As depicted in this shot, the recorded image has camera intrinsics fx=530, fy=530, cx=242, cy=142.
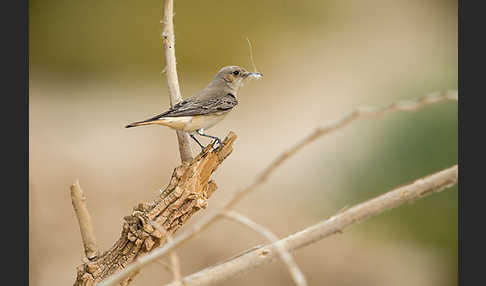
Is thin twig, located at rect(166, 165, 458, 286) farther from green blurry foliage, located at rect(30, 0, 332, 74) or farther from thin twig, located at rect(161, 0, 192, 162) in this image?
green blurry foliage, located at rect(30, 0, 332, 74)

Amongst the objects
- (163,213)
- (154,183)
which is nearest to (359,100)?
(154,183)

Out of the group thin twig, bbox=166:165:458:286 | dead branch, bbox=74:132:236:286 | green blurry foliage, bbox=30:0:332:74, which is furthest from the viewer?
green blurry foliage, bbox=30:0:332:74

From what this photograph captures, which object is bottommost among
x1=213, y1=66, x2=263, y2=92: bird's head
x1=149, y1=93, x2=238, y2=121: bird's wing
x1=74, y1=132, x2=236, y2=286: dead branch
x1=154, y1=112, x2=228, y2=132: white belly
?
x1=74, y1=132, x2=236, y2=286: dead branch

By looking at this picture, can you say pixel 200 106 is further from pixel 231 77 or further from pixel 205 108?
pixel 231 77

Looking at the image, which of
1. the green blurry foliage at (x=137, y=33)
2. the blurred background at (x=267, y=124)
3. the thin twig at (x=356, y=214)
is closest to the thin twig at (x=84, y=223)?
the thin twig at (x=356, y=214)

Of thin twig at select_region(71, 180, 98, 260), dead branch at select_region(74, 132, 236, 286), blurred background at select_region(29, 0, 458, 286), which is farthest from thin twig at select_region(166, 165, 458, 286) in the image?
blurred background at select_region(29, 0, 458, 286)

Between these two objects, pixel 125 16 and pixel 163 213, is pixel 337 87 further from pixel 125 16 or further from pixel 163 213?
pixel 163 213

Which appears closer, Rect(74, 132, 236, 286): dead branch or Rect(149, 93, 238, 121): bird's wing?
Rect(74, 132, 236, 286): dead branch

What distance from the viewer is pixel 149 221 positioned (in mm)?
957

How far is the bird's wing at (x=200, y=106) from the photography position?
121 centimetres

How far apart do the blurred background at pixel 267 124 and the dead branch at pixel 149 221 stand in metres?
1.25

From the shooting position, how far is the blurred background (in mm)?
2445

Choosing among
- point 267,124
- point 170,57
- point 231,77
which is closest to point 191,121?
point 170,57

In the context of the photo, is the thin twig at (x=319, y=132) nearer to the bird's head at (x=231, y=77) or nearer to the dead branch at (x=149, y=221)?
the dead branch at (x=149, y=221)
